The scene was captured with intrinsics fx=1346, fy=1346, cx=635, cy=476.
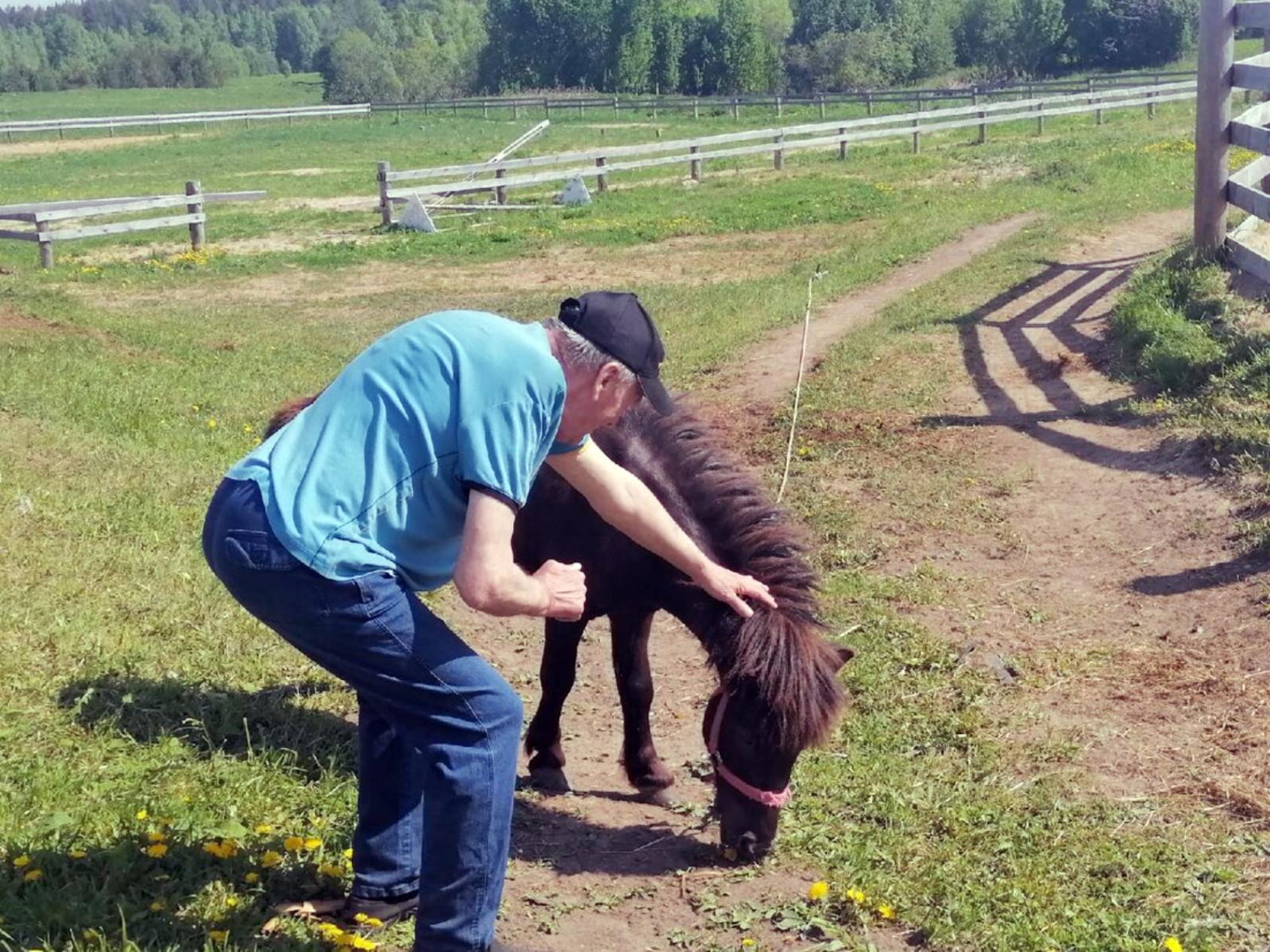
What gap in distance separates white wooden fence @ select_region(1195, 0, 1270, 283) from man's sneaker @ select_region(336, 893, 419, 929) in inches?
296

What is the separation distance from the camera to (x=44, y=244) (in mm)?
18812

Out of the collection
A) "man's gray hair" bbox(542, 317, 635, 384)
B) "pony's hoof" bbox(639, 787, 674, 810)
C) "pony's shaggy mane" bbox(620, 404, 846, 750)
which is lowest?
"pony's hoof" bbox(639, 787, 674, 810)

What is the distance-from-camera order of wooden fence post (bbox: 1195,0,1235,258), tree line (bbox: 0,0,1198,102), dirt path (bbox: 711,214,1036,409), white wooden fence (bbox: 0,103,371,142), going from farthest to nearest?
1. tree line (bbox: 0,0,1198,102)
2. white wooden fence (bbox: 0,103,371,142)
3. dirt path (bbox: 711,214,1036,409)
4. wooden fence post (bbox: 1195,0,1235,258)

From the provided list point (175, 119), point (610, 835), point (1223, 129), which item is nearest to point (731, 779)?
point (610, 835)

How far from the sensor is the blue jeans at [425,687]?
2.92 metres

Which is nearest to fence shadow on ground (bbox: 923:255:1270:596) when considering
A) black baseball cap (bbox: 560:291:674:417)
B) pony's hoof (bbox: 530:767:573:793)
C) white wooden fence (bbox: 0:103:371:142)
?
pony's hoof (bbox: 530:767:573:793)

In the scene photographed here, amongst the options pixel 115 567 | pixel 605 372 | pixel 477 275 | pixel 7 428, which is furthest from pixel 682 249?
pixel 605 372

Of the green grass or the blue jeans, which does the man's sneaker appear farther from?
the green grass

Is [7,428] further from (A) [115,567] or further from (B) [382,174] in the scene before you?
(B) [382,174]

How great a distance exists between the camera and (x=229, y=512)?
2988mm

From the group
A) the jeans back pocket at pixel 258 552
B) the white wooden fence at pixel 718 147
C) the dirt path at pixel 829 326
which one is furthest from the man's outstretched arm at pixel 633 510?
the white wooden fence at pixel 718 147

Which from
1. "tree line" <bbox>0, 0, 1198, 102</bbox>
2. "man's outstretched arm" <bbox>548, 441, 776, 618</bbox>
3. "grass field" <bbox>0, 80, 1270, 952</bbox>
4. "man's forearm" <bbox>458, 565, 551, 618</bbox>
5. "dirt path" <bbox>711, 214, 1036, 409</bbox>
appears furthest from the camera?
"tree line" <bbox>0, 0, 1198, 102</bbox>

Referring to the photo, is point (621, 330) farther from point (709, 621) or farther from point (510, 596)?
point (709, 621)

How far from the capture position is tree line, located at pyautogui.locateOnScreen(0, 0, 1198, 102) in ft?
220
